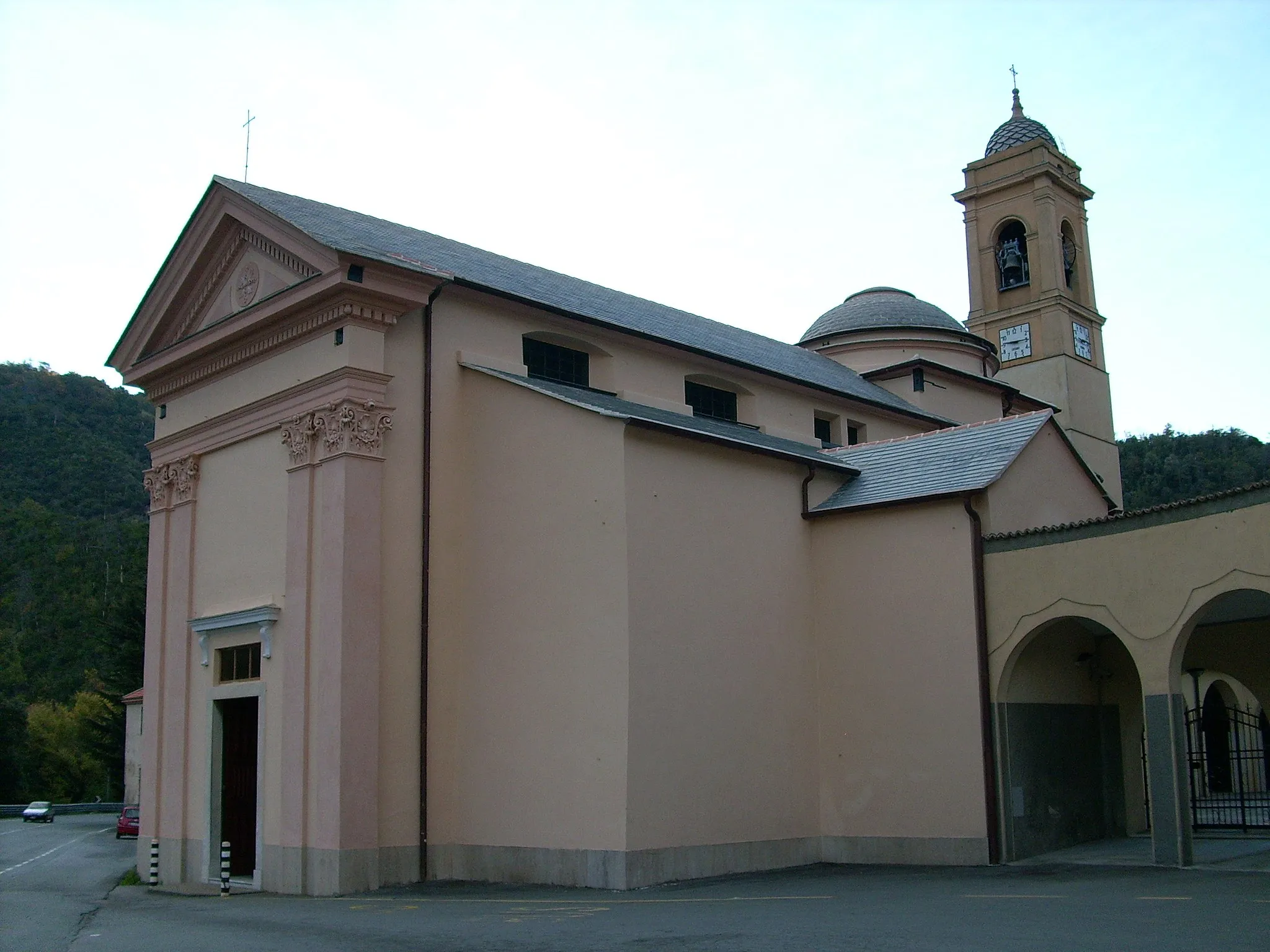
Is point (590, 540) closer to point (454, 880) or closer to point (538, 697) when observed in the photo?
point (538, 697)

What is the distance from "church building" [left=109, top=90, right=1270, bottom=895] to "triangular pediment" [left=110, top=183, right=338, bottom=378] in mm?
70

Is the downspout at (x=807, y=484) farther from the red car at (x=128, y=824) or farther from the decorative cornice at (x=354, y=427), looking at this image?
the red car at (x=128, y=824)

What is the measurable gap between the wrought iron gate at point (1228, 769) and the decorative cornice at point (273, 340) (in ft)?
44.1

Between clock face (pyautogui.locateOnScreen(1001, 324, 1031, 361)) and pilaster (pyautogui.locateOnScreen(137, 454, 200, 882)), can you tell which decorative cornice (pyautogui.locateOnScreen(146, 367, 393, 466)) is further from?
clock face (pyautogui.locateOnScreen(1001, 324, 1031, 361))

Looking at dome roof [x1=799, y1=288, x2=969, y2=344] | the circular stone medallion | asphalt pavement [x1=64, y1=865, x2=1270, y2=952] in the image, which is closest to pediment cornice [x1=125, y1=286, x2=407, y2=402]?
the circular stone medallion

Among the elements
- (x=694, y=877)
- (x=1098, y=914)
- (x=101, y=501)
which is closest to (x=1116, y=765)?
(x=694, y=877)

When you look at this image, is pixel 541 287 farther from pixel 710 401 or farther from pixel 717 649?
pixel 717 649

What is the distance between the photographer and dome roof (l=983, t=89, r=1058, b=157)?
143ft

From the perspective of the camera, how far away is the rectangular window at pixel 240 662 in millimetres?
19281

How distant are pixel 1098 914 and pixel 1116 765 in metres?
9.51

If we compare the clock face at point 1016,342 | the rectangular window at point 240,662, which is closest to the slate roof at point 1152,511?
the rectangular window at point 240,662

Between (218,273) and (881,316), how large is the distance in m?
20.2

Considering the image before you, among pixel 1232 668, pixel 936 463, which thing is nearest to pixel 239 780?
pixel 936 463

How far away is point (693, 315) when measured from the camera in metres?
28.4
